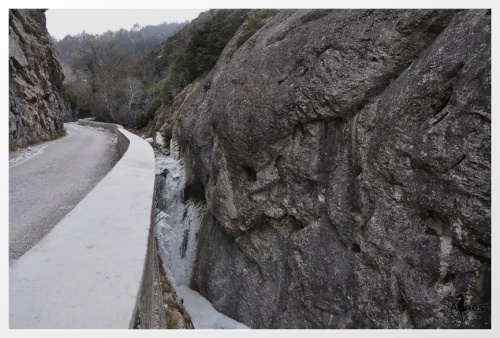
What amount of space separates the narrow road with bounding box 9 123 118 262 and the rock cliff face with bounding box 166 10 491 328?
2809mm

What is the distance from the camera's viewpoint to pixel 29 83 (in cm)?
1543

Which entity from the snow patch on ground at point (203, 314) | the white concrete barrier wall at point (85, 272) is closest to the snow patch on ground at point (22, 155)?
the snow patch on ground at point (203, 314)

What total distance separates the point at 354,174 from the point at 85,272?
12.4 feet

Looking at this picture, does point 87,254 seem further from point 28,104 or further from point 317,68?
point 28,104

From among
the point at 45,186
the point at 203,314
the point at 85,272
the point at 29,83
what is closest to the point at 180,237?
the point at 203,314

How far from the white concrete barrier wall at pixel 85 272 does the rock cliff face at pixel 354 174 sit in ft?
9.61

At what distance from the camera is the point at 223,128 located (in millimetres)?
6535

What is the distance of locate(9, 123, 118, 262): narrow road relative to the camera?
4.46 m

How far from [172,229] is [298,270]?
4.16 meters

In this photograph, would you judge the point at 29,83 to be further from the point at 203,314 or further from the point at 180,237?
the point at 203,314

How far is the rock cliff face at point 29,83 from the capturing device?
514 inches

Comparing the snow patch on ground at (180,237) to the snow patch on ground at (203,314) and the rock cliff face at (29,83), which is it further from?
the rock cliff face at (29,83)

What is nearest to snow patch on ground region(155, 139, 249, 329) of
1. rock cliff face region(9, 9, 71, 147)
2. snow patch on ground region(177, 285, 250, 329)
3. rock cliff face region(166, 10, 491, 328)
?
snow patch on ground region(177, 285, 250, 329)

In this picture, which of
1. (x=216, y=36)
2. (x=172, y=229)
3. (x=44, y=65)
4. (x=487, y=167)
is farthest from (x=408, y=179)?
(x=44, y=65)
